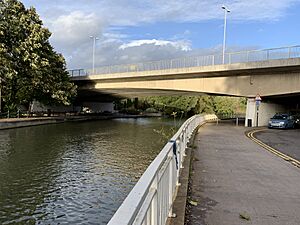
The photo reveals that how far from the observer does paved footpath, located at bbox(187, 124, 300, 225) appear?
5.88m

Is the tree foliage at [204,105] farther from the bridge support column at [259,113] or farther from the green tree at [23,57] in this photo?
the green tree at [23,57]

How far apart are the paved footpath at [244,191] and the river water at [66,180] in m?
2.80

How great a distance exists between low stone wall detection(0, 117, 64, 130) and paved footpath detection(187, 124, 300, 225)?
2314 centimetres

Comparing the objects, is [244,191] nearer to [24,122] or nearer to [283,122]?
[283,122]

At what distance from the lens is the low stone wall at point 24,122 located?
101 feet

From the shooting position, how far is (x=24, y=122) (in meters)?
34.4

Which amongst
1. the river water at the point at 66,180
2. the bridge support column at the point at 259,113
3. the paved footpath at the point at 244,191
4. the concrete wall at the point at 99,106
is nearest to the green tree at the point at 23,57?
the river water at the point at 66,180

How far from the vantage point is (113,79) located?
145ft

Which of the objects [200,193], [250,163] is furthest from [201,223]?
[250,163]

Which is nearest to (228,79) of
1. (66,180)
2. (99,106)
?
(66,180)

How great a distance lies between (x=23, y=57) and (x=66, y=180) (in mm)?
27934

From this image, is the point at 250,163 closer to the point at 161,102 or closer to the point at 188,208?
the point at 188,208

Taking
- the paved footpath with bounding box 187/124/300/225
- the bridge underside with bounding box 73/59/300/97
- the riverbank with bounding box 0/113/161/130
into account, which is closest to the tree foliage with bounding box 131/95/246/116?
the riverbank with bounding box 0/113/161/130

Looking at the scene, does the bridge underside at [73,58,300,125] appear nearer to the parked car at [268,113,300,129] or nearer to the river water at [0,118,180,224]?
the parked car at [268,113,300,129]
